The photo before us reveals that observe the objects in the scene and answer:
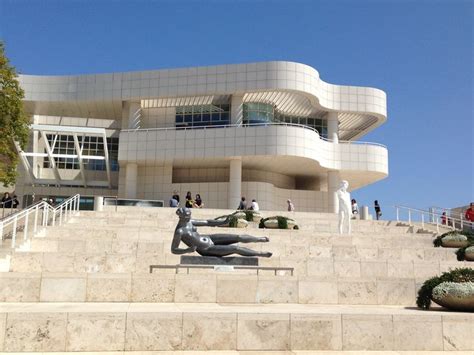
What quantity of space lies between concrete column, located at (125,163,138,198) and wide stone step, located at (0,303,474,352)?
29.1 meters

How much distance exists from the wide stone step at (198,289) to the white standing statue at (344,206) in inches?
322

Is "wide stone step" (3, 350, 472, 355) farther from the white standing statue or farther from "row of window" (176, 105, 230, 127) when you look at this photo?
"row of window" (176, 105, 230, 127)

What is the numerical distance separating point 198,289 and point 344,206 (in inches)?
415

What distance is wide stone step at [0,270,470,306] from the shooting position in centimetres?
970

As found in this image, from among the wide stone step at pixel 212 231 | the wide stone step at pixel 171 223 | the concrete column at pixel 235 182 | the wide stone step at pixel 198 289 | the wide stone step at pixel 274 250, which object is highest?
the concrete column at pixel 235 182

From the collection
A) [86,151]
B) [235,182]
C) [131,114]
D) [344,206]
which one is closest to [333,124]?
[235,182]

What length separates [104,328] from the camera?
7223 mm

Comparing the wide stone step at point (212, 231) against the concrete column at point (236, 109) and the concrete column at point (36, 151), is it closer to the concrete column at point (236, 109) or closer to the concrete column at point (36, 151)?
the concrete column at point (236, 109)

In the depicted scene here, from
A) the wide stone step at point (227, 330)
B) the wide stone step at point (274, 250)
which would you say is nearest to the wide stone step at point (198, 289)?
the wide stone step at point (227, 330)

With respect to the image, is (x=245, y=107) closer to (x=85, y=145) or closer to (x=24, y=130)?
(x=85, y=145)

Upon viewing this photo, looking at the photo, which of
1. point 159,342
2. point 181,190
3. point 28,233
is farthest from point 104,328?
point 181,190

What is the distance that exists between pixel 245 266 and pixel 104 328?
5108 mm

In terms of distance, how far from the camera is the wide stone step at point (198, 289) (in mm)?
9703

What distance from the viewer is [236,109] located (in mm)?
35906
